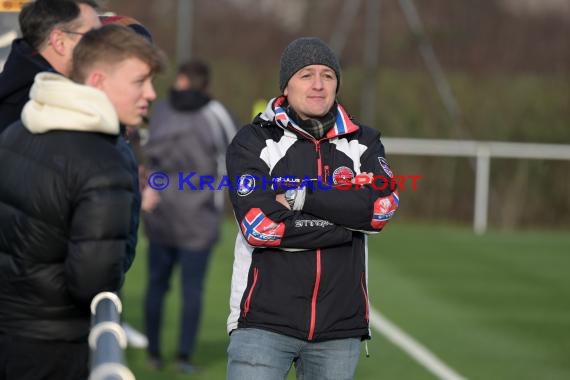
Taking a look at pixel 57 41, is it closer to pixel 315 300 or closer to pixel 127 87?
pixel 127 87

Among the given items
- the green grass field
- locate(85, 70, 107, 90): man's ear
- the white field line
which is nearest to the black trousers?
locate(85, 70, 107, 90): man's ear

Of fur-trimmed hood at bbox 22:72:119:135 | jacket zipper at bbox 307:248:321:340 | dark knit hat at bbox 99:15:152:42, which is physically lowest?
jacket zipper at bbox 307:248:321:340

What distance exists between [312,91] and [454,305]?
24.0ft

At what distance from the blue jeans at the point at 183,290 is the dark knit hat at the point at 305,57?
4116 millimetres

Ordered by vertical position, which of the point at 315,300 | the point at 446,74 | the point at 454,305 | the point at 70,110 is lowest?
the point at 454,305

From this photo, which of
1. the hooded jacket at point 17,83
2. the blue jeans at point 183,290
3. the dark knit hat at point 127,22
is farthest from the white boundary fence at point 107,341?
the blue jeans at point 183,290

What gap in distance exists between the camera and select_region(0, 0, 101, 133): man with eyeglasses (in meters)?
5.32

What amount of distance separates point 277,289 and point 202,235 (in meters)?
4.29

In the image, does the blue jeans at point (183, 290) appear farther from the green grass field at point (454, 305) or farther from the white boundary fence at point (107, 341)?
the white boundary fence at point (107, 341)

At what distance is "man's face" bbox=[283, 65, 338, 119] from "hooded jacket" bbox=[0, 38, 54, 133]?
1.05 meters

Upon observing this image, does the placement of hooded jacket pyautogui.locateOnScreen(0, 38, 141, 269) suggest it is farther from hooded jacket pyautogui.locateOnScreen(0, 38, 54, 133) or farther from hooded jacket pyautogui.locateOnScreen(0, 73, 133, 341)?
hooded jacket pyautogui.locateOnScreen(0, 73, 133, 341)

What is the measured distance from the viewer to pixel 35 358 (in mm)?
4359

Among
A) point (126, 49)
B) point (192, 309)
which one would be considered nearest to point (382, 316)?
point (192, 309)

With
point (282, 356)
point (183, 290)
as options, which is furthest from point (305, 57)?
point (183, 290)
